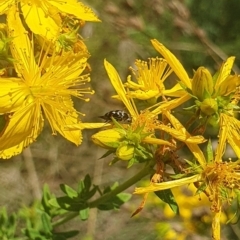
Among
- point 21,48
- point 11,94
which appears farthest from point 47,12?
point 11,94

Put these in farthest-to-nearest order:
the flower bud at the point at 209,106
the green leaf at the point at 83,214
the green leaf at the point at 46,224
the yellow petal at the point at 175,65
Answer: the green leaf at the point at 46,224 → the green leaf at the point at 83,214 → the yellow petal at the point at 175,65 → the flower bud at the point at 209,106

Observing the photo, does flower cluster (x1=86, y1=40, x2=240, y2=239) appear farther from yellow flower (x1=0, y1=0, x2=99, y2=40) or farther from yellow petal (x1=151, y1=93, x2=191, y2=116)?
yellow flower (x1=0, y1=0, x2=99, y2=40)

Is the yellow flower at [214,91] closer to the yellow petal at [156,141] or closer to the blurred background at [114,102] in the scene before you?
the yellow petal at [156,141]

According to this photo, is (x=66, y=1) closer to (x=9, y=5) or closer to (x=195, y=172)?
(x=9, y=5)

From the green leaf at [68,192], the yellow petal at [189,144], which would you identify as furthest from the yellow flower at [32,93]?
the yellow petal at [189,144]

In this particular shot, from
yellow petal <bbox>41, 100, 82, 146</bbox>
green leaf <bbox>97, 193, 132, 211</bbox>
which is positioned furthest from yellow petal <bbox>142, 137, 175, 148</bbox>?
green leaf <bbox>97, 193, 132, 211</bbox>
